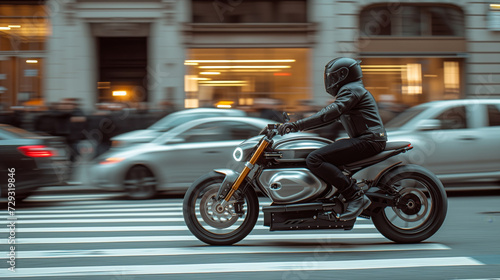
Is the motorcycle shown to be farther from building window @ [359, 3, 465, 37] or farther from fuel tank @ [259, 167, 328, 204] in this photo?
building window @ [359, 3, 465, 37]

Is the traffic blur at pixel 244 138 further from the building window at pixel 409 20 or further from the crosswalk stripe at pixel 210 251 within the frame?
the building window at pixel 409 20

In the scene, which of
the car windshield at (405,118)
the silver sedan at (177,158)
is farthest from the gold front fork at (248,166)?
the car windshield at (405,118)

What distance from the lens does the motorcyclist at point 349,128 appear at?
5672 millimetres

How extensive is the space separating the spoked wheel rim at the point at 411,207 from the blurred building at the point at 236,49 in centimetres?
1239

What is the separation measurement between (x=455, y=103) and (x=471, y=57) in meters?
9.30

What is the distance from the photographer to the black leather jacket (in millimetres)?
5664

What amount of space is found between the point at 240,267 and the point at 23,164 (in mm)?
5576

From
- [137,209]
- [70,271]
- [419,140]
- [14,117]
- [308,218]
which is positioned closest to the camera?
[70,271]

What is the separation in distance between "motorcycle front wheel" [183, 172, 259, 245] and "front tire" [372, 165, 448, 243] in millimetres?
1176

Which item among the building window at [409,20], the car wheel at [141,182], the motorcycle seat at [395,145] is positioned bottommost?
the car wheel at [141,182]

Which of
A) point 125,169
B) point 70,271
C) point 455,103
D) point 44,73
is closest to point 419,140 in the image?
point 455,103

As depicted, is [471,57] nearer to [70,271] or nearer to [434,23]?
[434,23]

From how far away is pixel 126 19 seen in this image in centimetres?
1848

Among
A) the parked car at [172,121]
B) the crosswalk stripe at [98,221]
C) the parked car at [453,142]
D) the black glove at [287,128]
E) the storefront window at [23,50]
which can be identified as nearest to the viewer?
the black glove at [287,128]
